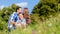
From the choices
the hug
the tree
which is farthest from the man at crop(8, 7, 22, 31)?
the tree

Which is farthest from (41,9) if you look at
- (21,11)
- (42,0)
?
(21,11)

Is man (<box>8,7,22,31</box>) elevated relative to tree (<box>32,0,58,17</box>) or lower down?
elevated

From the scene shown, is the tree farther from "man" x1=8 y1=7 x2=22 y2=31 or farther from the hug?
"man" x1=8 y1=7 x2=22 y2=31

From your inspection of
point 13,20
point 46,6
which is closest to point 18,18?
point 13,20

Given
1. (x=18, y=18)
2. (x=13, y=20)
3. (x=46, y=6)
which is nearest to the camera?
(x=13, y=20)

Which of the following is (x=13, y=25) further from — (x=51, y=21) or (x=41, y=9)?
(x=41, y=9)

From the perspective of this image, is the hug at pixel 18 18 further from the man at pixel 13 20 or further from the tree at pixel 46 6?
the tree at pixel 46 6

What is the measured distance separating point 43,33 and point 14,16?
3.03 m

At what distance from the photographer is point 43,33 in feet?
17.6

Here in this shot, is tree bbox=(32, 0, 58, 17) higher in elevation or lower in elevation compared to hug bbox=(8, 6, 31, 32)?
lower

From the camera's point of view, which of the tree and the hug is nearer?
the hug

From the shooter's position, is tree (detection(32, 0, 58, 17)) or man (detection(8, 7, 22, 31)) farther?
tree (detection(32, 0, 58, 17))

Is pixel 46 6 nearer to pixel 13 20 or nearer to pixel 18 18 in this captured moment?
pixel 18 18

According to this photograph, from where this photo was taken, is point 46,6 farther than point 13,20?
Yes
